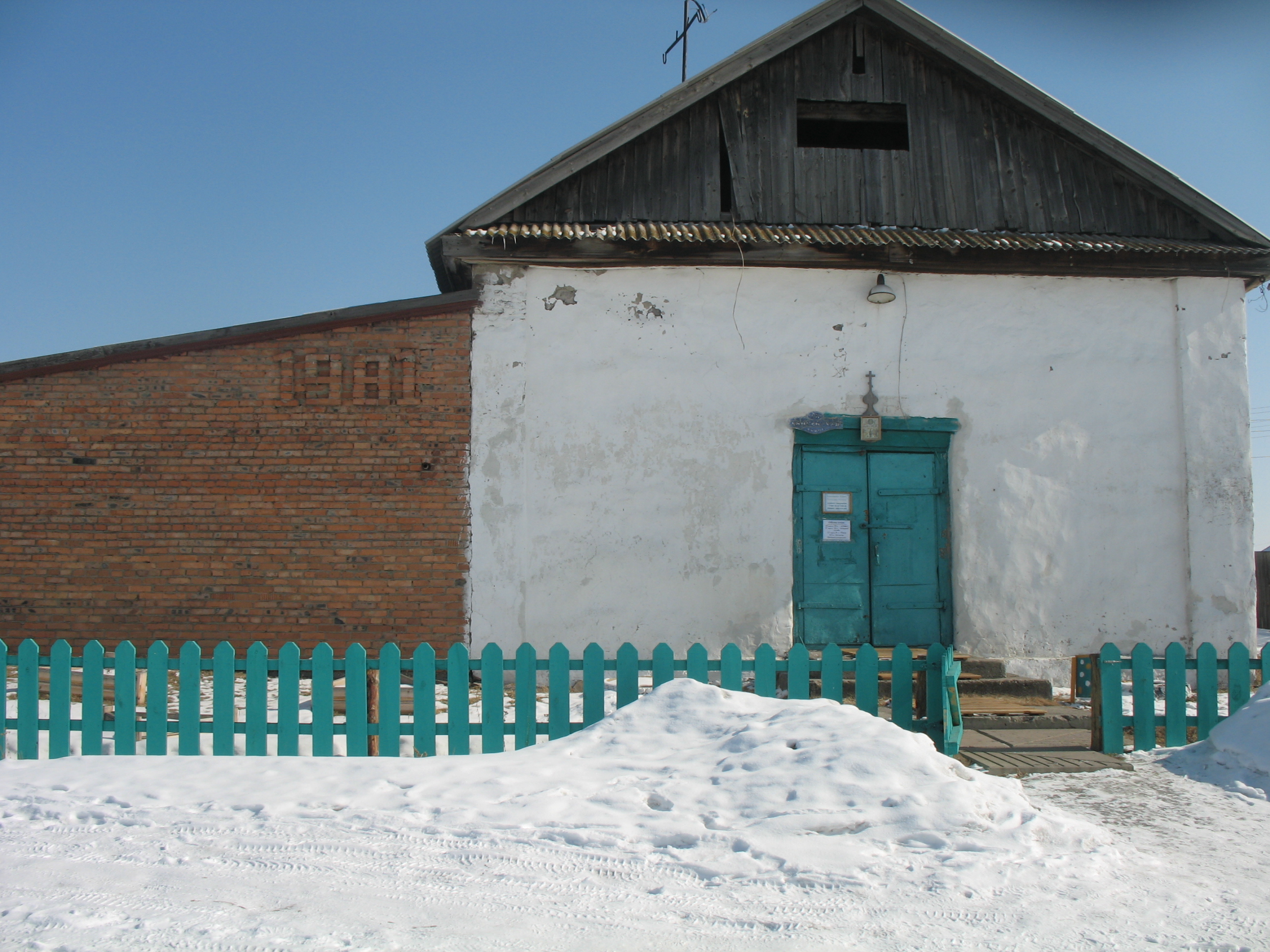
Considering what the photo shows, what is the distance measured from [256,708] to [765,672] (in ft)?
10.6

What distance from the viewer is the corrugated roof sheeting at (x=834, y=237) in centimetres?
891

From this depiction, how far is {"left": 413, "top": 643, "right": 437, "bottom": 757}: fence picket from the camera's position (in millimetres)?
5648

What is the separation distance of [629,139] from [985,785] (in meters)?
7.43

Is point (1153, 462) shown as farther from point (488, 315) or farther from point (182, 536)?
point (182, 536)

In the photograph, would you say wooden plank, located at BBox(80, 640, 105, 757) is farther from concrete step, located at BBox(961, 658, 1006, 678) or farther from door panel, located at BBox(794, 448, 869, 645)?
concrete step, located at BBox(961, 658, 1006, 678)

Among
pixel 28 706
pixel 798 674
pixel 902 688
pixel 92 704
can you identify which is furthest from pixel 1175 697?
pixel 28 706

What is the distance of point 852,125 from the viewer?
35.6ft

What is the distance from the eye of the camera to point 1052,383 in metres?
9.29

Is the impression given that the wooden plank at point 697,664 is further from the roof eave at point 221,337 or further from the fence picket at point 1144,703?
the roof eave at point 221,337

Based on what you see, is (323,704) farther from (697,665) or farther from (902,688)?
(902,688)

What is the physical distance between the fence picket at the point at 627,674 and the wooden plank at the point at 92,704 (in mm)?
3229

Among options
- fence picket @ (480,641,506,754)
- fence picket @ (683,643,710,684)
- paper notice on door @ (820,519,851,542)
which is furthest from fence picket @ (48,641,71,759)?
paper notice on door @ (820,519,851,542)

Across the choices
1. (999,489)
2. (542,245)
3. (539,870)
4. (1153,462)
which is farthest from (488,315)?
(1153,462)

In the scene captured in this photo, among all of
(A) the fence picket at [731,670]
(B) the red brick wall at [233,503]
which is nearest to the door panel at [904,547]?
(A) the fence picket at [731,670]
